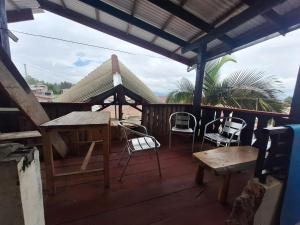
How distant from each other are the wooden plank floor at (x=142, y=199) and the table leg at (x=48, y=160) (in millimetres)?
99

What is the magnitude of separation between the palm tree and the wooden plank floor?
93.8 inches

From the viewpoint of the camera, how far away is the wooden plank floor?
1.47 metres

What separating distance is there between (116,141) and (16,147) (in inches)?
118

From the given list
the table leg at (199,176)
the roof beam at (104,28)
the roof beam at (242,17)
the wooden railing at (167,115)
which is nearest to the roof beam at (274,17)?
the roof beam at (242,17)

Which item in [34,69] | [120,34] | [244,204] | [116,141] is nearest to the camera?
[244,204]

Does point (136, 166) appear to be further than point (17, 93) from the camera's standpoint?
Yes

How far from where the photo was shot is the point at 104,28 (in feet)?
12.5

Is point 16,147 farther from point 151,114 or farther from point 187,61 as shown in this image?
point 187,61

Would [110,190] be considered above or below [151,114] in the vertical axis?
below

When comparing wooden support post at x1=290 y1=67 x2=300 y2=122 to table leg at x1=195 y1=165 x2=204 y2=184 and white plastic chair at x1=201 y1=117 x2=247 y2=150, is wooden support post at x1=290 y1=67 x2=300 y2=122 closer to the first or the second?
white plastic chair at x1=201 y1=117 x2=247 y2=150

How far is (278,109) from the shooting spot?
12.1 feet

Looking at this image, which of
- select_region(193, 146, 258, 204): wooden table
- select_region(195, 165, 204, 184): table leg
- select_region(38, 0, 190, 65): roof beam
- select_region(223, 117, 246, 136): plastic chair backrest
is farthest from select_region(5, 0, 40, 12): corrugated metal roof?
select_region(223, 117, 246, 136): plastic chair backrest

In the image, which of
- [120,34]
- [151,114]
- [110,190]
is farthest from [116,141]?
[120,34]

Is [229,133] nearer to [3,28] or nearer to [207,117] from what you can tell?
[207,117]
